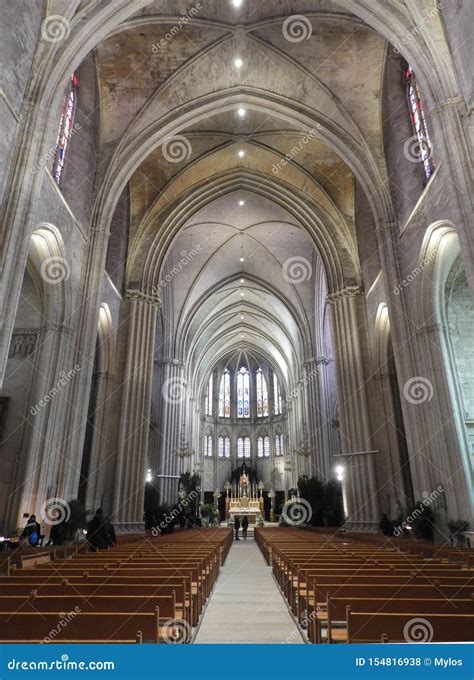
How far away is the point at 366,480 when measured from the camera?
682 inches

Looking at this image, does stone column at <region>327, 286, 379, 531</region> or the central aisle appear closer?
the central aisle

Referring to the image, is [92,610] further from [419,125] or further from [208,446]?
[208,446]

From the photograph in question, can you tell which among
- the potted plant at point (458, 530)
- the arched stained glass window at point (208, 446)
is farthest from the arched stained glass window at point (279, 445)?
the potted plant at point (458, 530)

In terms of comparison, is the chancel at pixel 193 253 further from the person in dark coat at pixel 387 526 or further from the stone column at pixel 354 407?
the person in dark coat at pixel 387 526

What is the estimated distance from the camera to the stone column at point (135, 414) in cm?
1716

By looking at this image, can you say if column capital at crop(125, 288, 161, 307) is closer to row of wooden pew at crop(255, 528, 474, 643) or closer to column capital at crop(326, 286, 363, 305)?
column capital at crop(326, 286, 363, 305)

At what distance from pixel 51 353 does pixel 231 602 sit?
886 centimetres

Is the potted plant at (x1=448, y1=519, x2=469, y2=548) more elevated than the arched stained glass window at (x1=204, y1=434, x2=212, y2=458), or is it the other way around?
the arched stained glass window at (x1=204, y1=434, x2=212, y2=458)

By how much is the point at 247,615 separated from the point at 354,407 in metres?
13.5

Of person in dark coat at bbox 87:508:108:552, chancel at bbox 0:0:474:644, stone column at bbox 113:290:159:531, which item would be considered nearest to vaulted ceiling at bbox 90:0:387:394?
chancel at bbox 0:0:474:644

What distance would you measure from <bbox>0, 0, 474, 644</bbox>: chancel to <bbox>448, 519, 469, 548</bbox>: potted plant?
2.9 inches

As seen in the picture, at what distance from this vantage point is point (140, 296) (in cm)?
2011

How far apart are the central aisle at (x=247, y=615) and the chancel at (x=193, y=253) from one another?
56mm

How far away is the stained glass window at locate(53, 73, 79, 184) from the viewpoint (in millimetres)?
13336
